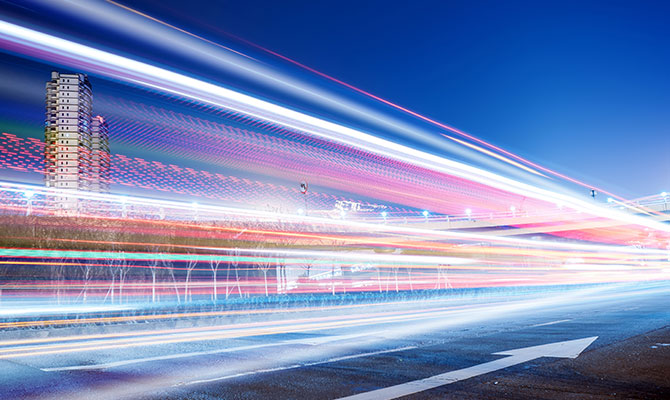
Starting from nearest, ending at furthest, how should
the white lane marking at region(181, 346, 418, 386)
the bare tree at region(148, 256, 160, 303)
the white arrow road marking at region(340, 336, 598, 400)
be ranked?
the white arrow road marking at region(340, 336, 598, 400)
the white lane marking at region(181, 346, 418, 386)
the bare tree at region(148, 256, 160, 303)

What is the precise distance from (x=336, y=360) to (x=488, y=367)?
265 centimetres

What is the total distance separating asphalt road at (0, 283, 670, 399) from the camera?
22.1ft

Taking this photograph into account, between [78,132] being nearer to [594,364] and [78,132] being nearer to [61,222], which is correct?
→ [61,222]

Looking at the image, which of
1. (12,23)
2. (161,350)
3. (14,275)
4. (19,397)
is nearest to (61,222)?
(14,275)

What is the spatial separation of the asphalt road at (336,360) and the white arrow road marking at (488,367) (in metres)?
0.11

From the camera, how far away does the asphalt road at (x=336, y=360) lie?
6.74 metres

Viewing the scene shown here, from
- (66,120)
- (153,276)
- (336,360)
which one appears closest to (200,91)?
(336,360)

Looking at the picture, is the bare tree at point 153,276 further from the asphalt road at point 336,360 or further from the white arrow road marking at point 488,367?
the white arrow road marking at point 488,367

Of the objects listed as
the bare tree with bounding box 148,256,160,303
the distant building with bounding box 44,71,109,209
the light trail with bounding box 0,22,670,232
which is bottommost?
the bare tree with bounding box 148,256,160,303

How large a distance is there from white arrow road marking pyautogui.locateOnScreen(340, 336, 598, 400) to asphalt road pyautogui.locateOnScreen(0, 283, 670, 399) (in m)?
0.11

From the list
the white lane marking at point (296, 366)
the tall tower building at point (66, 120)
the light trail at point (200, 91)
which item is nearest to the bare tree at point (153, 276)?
the light trail at point (200, 91)

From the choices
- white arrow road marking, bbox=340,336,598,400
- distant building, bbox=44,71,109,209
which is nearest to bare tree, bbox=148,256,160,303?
white arrow road marking, bbox=340,336,598,400

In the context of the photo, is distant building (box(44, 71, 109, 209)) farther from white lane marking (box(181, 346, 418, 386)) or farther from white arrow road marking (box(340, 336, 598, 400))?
white arrow road marking (box(340, 336, 598, 400))

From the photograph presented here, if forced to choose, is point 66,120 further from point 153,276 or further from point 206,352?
point 206,352
